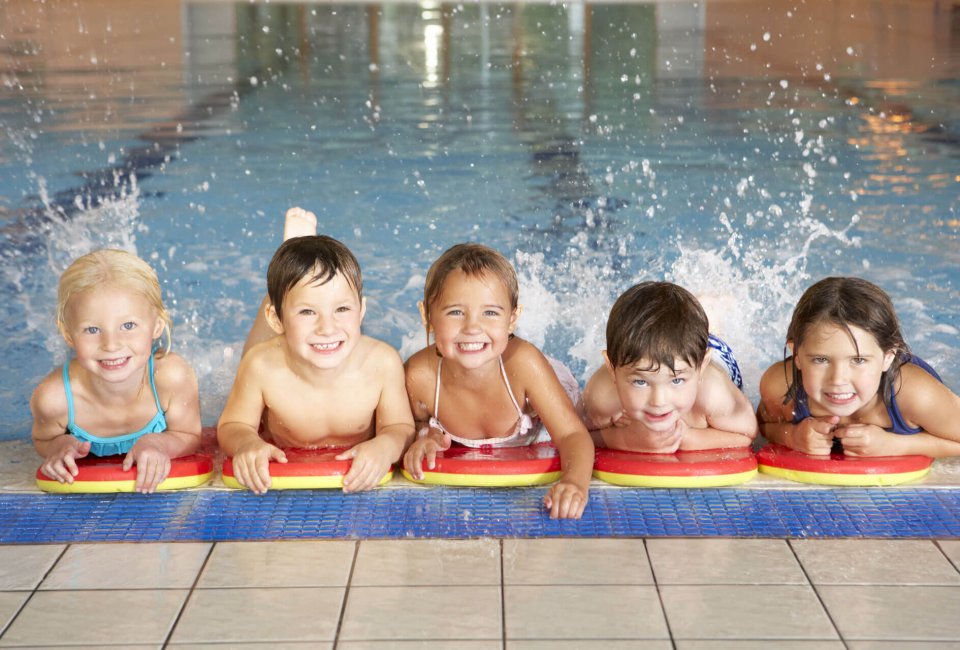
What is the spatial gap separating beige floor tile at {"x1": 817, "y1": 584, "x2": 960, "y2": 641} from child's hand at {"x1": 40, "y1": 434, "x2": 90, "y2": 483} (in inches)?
70.1

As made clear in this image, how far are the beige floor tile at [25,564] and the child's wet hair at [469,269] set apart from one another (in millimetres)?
1037

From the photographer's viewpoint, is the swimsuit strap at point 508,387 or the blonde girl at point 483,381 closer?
the blonde girl at point 483,381

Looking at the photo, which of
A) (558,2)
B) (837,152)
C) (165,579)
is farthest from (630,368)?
(558,2)

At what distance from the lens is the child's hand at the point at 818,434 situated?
2.84 metres

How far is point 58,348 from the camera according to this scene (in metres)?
4.75

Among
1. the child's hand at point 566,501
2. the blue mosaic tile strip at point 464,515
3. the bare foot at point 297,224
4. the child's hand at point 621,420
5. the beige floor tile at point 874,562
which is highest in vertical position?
the bare foot at point 297,224

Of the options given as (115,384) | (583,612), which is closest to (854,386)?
(583,612)

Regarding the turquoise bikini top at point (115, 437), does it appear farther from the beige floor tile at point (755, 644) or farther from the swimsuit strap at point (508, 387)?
the beige floor tile at point (755, 644)

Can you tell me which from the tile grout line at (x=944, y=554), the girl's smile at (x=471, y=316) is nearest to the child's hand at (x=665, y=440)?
the girl's smile at (x=471, y=316)

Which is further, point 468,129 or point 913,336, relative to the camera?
point 468,129

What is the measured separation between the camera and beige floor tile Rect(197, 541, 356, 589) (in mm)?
2322

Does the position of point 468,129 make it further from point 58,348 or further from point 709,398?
point 709,398

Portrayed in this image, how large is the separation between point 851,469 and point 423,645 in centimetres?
127

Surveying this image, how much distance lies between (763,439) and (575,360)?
1.48 m
